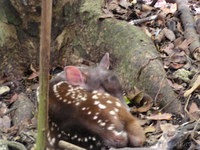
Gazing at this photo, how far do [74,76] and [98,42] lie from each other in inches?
60.8

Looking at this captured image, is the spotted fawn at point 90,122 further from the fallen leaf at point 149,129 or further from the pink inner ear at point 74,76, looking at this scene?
the fallen leaf at point 149,129

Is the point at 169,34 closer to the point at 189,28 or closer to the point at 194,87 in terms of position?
the point at 189,28

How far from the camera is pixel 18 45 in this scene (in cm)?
593

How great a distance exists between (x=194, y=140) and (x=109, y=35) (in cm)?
270

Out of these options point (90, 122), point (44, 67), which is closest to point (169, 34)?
point (90, 122)

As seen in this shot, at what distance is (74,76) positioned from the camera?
15.0ft

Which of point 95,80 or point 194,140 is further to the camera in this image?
point 95,80

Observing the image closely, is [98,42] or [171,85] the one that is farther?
[98,42]

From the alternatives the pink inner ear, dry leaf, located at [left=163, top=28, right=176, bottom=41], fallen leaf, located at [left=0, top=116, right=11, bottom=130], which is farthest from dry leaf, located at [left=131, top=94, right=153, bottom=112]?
dry leaf, located at [left=163, top=28, right=176, bottom=41]

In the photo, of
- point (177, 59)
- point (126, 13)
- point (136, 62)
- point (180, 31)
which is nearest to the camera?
point (136, 62)

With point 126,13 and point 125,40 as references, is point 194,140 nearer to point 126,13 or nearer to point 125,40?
point 125,40

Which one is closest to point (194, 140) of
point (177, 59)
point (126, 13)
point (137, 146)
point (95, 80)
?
point (137, 146)

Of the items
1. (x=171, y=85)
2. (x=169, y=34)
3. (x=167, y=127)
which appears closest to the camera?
(x=167, y=127)

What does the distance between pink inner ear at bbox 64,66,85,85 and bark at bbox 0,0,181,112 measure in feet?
2.86
